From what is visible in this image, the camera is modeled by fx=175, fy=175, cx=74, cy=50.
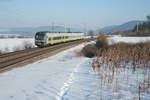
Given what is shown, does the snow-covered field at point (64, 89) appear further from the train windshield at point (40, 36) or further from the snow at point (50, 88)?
the train windshield at point (40, 36)

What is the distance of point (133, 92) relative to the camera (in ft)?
22.3

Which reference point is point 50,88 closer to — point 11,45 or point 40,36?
point 40,36

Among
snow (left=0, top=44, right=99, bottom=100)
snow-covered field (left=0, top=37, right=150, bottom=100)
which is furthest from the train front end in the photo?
snow-covered field (left=0, top=37, right=150, bottom=100)

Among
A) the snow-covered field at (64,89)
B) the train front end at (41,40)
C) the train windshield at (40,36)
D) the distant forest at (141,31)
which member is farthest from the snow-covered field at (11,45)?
the distant forest at (141,31)

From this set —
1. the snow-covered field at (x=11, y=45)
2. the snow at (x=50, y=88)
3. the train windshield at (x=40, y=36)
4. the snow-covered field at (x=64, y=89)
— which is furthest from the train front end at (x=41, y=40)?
the snow-covered field at (x=64, y=89)

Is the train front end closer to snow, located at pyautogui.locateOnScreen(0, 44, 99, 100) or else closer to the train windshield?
the train windshield

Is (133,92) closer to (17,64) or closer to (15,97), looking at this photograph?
(15,97)

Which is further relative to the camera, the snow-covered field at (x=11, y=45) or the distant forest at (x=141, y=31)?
the distant forest at (x=141, y=31)

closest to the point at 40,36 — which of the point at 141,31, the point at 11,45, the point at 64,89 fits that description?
the point at 11,45

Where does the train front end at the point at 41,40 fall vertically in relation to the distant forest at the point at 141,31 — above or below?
below

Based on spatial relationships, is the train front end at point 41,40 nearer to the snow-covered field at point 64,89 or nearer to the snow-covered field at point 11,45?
the snow-covered field at point 11,45

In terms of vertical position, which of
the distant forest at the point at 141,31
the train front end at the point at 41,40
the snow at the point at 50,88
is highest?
the distant forest at the point at 141,31

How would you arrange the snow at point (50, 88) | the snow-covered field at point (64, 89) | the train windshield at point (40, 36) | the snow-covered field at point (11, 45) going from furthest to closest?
the snow-covered field at point (11, 45) < the train windshield at point (40, 36) < the snow at point (50, 88) < the snow-covered field at point (64, 89)

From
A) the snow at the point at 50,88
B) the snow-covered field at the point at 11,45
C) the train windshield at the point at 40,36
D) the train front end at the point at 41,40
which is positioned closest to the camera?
the snow at the point at 50,88
